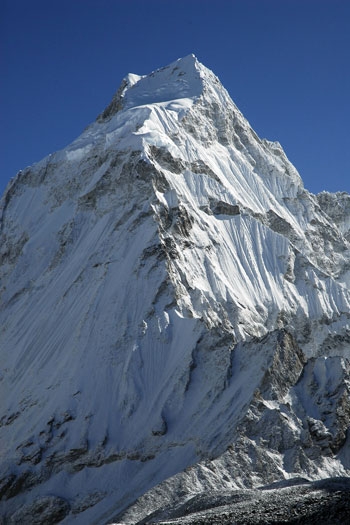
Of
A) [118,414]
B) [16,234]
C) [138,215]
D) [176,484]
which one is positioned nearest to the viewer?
[176,484]

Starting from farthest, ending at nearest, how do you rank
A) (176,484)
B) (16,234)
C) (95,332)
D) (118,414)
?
1. (16,234)
2. (95,332)
3. (118,414)
4. (176,484)

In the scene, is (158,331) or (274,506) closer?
(274,506)

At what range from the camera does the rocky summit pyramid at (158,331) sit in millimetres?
123125

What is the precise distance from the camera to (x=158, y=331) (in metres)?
146

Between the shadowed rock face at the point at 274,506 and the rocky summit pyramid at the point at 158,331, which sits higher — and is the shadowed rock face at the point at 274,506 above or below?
below

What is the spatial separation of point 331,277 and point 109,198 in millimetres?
42053

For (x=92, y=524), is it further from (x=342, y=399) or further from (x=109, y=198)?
(x=109, y=198)

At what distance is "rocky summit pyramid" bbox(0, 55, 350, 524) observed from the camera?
123m

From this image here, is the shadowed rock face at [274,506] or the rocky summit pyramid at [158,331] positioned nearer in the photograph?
the shadowed rock face at [274,506]

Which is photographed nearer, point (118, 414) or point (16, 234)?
point (118, 414)

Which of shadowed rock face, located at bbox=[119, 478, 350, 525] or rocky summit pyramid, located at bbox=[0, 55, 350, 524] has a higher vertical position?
rocky summit pyramid, located at bbox=[0, 55, 350, 524]

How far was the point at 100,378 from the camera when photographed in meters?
142

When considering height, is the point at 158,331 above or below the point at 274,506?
above

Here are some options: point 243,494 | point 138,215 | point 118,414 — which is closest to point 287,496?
point 243,494
